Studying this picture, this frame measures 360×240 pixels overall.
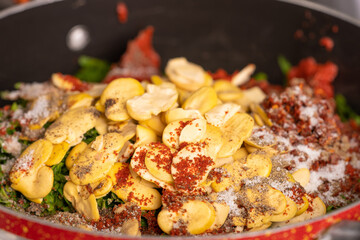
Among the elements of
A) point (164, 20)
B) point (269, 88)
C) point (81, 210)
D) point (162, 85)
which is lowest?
point (81, 210)

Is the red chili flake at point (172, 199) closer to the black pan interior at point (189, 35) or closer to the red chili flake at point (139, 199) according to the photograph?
the red chili flake at point (139, 199)

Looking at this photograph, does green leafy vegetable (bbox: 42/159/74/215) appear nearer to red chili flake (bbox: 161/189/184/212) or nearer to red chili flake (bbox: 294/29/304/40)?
red chili flake (bbox: 161/189/184/212)

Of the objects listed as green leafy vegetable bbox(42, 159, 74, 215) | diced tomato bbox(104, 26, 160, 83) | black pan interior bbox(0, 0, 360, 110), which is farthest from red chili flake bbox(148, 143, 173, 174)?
black pan interior bbox(0, 0, 360, 110)

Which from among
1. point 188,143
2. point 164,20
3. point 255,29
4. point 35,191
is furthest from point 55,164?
point 255,29

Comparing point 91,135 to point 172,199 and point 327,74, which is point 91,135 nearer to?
point 172,199

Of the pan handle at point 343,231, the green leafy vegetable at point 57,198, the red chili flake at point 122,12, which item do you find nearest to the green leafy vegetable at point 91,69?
the red chili flake at point 122,12

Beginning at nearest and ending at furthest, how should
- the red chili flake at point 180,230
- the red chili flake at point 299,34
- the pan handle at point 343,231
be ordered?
the pan handle at point 343,231
the red chili flake at point 180,230
the red chili flake at point 299,34

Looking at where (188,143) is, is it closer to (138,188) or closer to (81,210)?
(138,188)
